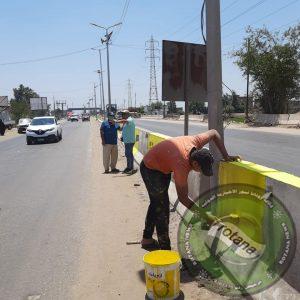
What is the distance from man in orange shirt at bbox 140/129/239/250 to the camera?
4473 mm

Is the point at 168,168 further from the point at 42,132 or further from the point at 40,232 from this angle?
the point at 42,132

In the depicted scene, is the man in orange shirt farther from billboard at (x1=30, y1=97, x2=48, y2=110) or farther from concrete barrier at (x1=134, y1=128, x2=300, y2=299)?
billboard at (x1=30, y1=97, x2=48, y2=110)

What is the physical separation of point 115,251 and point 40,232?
1547mm

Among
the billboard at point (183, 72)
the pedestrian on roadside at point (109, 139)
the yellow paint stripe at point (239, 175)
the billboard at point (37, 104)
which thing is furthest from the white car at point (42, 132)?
the billboard at point (37, 104)

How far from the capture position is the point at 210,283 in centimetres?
460

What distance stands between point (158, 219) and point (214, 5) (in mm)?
2785

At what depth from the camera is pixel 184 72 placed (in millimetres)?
7004

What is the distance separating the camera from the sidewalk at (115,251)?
455cm

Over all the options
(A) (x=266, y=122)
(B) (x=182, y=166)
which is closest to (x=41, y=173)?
(B) (x=182, y=166)

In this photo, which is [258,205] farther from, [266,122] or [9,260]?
[266,122]

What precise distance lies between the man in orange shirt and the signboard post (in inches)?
65.5

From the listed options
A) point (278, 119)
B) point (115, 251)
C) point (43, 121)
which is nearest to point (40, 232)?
point (115, 251)

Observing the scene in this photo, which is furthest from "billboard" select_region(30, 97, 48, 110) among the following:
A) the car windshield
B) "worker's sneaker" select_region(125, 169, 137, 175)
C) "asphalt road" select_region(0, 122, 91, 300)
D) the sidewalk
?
the sidewalk

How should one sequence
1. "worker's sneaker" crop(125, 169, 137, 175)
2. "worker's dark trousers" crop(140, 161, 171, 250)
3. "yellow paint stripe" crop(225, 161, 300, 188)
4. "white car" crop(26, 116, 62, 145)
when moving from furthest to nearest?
"white car" crop(26, 116, 62, 145), "worker's sneaker" crop(125, 169, 137, 175), "worker's dark trousers" crop(140, 161, 171, 250), "yellow paint stripe" crop(225, 161, 300, 188)
